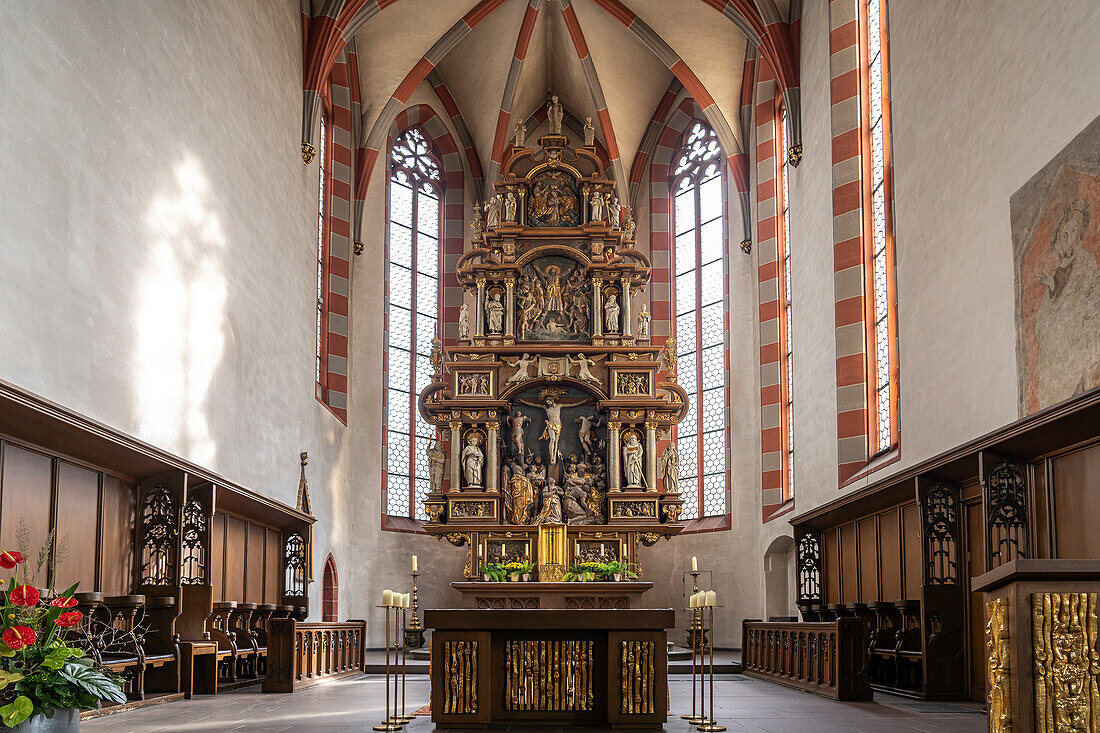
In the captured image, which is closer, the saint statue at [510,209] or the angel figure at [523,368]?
the angel figure at [523,368]

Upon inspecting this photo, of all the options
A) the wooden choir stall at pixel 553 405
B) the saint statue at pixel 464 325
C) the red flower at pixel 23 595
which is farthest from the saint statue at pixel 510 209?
the red flower at pixel 23 595

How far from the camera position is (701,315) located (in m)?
23.2

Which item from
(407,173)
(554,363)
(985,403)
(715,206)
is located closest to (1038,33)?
(985,403)

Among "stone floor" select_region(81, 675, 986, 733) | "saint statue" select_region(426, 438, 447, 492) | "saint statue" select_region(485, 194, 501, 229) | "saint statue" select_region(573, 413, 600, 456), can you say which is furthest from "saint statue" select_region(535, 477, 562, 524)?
"stone floor" select_region(81, 675, 986, 733)

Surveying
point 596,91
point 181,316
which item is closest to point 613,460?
point 596,91

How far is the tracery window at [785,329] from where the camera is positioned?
1980 cm

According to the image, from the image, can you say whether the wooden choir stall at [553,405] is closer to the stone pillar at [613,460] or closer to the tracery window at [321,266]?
the stone pillar at [613,460]

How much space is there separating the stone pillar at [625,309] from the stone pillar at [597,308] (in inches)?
14.5

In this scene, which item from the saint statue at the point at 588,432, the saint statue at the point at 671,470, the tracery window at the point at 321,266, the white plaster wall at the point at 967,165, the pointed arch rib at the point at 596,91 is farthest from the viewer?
the pointed arch rib at the point at 596,91

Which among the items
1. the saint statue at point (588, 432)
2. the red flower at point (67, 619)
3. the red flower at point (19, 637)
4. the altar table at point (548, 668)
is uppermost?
the saint statue at point (588, 432)

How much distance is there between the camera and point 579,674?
A: 8.22 metres

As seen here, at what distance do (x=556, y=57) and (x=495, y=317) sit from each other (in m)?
6.75

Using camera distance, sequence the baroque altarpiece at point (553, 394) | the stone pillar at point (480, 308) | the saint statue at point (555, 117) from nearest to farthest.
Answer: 1. the baroque altarpiece at point (553, 394)
2. the stone pillar at point (480, 308)
3. the saint statue at point (555, 117)

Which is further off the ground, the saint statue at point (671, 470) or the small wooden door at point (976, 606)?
the saint statue at point (671, 470)
